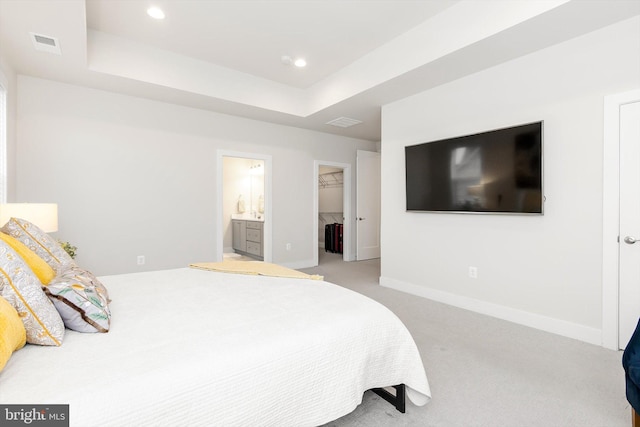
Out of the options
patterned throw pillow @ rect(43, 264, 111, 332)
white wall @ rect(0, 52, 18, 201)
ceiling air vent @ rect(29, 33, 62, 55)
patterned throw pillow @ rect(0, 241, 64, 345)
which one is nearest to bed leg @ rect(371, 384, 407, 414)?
patterned throw pillow @ rect(43, 264, 111, 332)

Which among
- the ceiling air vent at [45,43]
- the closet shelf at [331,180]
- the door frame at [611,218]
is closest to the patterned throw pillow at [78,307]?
the ceiling air vent at [45,43]

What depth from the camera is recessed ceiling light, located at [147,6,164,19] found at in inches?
111

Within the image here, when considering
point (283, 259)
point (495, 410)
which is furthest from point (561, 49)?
point (283, 259)

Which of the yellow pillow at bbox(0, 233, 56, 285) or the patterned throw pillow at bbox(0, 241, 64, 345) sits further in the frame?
the yellow pillow at bbox(0, 233, 56, 285)

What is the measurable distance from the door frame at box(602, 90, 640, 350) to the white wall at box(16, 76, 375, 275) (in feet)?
13.3

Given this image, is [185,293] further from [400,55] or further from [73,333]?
[400,55]

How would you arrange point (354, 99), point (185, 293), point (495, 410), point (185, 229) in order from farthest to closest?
point (185, 229) < point (354, 99) < point (185, 293) < point (495, 410)

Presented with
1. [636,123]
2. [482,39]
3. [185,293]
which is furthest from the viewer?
[482,39]

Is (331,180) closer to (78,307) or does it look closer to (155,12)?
(155,12)

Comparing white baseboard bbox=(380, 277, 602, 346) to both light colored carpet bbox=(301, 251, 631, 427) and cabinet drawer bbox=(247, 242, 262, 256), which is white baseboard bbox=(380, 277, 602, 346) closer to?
light colored carpet bbox=(301, 251, 631, 427)

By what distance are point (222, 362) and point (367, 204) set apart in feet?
17.3

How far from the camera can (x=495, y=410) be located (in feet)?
5.54

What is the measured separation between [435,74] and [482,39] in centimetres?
68

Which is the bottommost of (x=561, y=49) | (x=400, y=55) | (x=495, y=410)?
(x=495, y=410)
